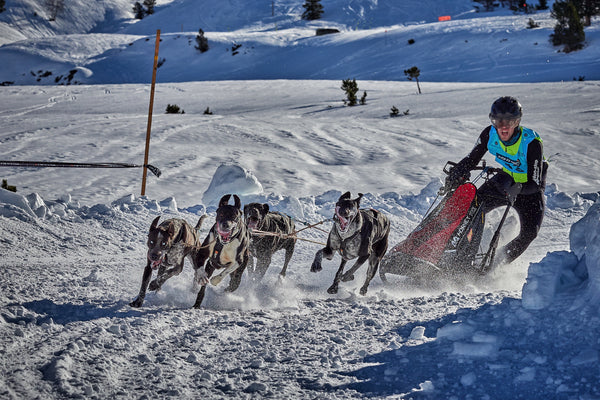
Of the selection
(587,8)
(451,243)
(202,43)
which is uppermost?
(587,8)

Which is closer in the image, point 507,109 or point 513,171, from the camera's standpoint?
point 507,109

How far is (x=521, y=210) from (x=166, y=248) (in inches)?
146

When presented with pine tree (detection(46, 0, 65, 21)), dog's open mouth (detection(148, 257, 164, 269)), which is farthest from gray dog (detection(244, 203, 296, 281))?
pine tree (detection(46, 0, 65, 21))

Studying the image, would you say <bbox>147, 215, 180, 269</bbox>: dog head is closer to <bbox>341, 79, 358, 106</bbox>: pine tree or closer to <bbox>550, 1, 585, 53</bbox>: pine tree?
<bbox>341, 79, 358, 106</bbox>: pine tree

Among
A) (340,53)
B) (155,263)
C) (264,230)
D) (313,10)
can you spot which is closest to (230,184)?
(264,230)

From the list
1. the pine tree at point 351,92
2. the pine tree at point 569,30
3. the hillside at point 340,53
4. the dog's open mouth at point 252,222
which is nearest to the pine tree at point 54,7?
the hillside at point 340,53

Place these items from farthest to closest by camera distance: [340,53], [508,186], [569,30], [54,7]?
[54,7] → [340,53] → [569,30] → [508,186]

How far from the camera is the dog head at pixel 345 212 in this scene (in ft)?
17.2

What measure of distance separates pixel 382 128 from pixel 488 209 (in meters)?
11.4

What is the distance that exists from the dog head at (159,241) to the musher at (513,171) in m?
3.11

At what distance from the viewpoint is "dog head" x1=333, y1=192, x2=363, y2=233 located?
5242 millimetres

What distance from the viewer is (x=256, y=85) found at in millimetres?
29516

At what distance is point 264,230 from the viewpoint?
582cm

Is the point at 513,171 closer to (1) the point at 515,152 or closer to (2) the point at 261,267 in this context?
(1) the point at 515,152
